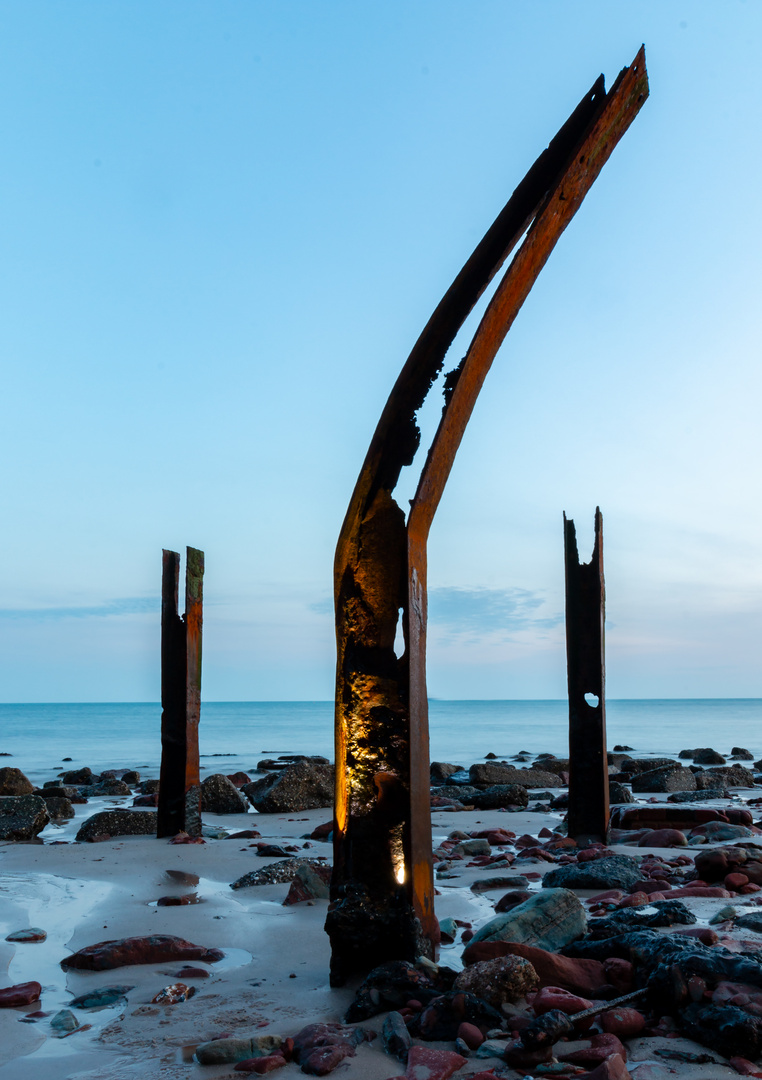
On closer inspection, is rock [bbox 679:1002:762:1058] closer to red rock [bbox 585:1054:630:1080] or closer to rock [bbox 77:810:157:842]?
red rock [bbox 585:1054:630:1080]

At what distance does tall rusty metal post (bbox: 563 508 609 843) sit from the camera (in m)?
6.36

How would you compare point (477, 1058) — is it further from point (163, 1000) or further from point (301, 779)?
point (301, 779)

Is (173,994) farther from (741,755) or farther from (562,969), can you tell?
(741,755)

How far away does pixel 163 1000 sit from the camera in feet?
9.97

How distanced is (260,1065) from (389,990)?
595 mm

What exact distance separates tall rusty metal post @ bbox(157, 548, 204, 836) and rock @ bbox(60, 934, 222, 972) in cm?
403

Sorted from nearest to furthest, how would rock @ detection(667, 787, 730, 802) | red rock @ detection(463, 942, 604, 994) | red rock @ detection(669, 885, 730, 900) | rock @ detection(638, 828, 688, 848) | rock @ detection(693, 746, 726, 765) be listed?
1. red rock @ detection(463, 942, 604, 994)
2. red rock @ detection(669, 885, 730, 900)
3. rock @ detection(638, 828, 688, 848)
4. rock @ detection(667, 787, 730, 802)
5. rock @ detection(693, 746, 726, 765)

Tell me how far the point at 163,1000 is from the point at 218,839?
488 centimetres

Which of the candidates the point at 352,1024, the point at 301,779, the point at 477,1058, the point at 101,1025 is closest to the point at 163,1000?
the point at 101,1025

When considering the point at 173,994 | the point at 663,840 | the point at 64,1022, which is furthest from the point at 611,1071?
the point at 663,840

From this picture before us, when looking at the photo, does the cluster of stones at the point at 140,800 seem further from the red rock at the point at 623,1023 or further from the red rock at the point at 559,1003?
the red rock at the point at 623,1023

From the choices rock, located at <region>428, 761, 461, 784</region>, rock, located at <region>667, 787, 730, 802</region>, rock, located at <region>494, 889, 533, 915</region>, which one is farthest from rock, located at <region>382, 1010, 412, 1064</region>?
rock, located at <region>428, 761, 461, 784</region>

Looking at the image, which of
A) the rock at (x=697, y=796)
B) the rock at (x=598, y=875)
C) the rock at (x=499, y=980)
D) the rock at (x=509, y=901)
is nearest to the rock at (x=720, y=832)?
the rock at (x=598, y=875)

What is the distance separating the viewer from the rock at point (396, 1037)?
2.44 m
